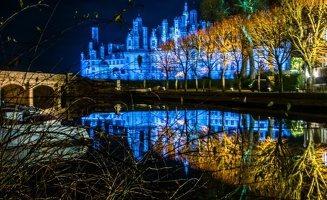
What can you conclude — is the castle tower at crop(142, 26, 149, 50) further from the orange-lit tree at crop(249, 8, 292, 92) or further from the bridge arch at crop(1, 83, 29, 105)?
the bridge arch at crop(1, 83, 29, 105)

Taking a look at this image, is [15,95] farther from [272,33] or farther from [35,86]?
[272,33]

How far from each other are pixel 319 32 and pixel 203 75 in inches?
1744

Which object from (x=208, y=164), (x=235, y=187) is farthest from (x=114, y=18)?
(x=208, y=164)

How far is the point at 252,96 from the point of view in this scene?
29672 millimetres

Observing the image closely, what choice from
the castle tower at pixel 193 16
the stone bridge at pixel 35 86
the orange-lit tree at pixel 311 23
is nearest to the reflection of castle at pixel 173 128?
the stone bridge at pixel 35 86

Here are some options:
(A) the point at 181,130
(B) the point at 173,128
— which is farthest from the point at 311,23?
(A) the point at 181,130

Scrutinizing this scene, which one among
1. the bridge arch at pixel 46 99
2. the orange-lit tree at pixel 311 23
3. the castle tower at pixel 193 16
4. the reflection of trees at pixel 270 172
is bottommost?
the reflection of trees at pixel 270 172

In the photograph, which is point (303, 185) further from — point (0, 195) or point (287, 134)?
point (287, 134)

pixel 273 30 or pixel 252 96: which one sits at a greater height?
pixel 273 30

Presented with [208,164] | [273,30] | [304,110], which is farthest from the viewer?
[273,30]

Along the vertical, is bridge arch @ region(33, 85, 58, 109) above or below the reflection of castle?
above

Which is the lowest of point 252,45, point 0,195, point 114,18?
point 0,195

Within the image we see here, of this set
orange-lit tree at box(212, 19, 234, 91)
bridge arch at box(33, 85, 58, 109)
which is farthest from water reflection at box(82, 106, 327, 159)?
orange-lit tree at box(212, 19, 234, 91)

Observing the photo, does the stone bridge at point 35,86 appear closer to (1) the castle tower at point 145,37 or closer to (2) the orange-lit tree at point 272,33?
(2) the orange-lit tree at point 272,33
